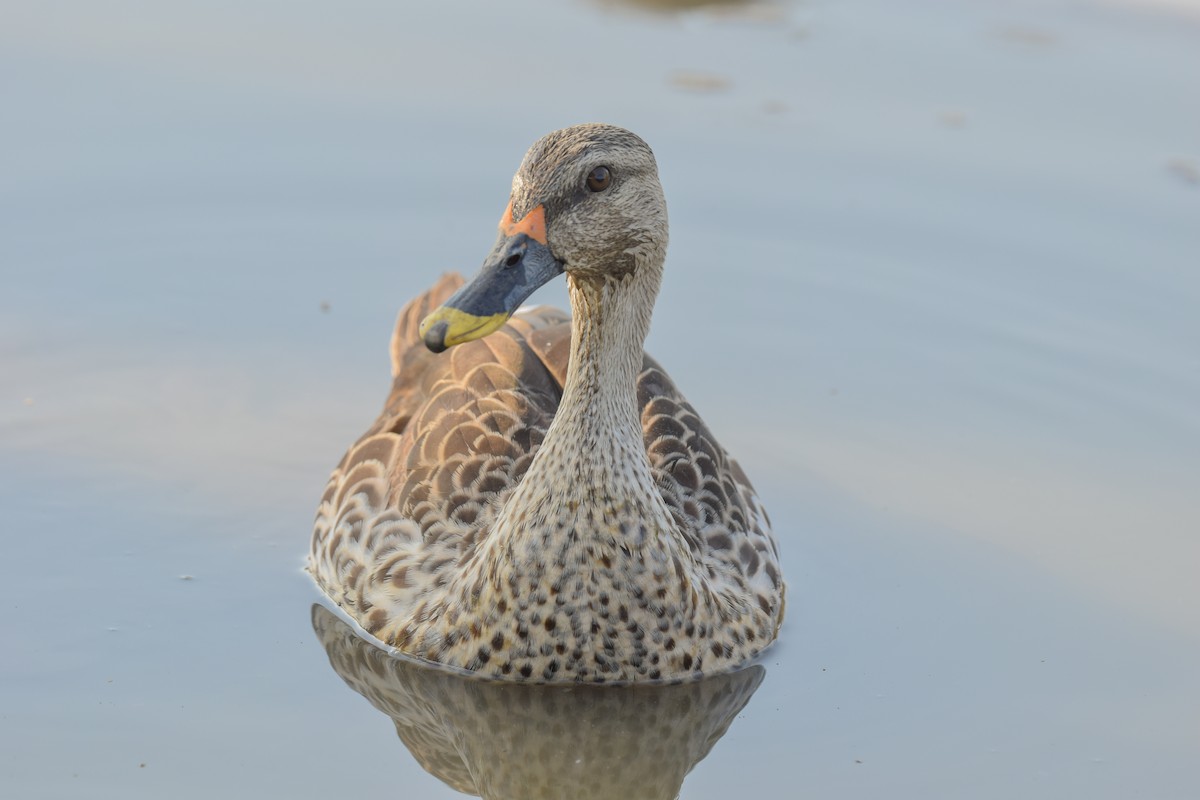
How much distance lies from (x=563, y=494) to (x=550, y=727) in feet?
2.69

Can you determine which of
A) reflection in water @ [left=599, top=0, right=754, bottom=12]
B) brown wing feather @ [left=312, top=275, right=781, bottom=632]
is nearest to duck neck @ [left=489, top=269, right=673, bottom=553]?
brown wing feather @ [left=312, top=275, right=781, bottom=632]

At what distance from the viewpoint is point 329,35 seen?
40.6 feet

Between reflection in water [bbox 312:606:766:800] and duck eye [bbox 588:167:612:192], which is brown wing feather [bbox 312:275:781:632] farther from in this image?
duck eye [bbox 588:167:612:192]

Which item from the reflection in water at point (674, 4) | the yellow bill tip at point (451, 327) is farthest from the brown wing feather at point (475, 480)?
the reflection in water at point (674, 4)

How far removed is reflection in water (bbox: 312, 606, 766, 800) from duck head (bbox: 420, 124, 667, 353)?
1.42m

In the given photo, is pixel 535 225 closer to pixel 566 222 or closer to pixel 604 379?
pixel 566 222

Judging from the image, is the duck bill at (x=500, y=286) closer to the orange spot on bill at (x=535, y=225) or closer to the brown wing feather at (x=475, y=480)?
the orange spot on bill at (x=535, y=225)

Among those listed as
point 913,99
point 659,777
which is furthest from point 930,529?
point 913,99

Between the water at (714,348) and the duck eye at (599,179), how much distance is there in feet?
6.09

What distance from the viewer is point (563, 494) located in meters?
6.97

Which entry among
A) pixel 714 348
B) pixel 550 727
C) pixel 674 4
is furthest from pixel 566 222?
pixel 674 4

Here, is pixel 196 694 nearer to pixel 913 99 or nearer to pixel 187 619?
pixel 187 619

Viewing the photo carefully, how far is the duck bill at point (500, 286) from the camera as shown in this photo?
6.27 metres

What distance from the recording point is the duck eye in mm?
6621
